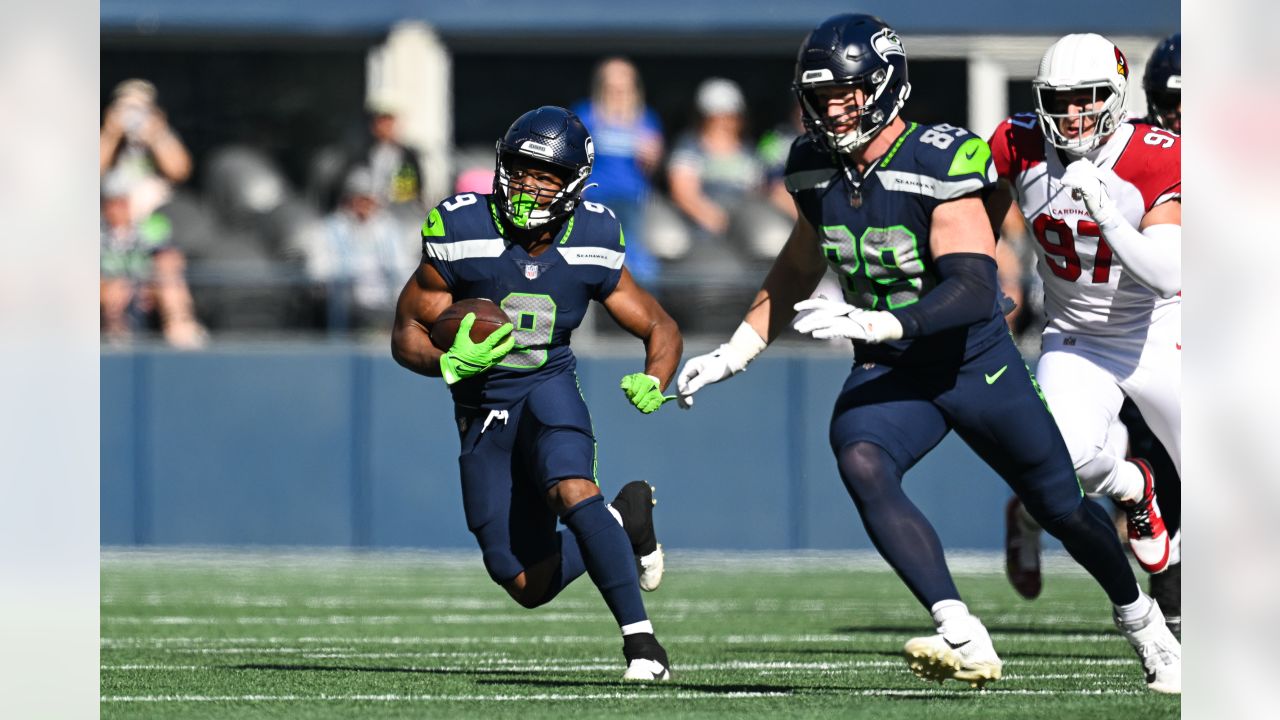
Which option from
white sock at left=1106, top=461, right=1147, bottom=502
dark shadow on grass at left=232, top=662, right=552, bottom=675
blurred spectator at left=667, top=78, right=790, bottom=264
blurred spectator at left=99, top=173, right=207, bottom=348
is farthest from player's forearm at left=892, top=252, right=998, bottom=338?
blurred spectator at left=99, top=173, right=207, bottom=348

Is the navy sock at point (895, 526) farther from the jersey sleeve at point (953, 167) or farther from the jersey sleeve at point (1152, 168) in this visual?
the jersey sleeve at point (1152, 168)

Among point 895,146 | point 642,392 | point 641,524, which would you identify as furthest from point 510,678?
point 895,146

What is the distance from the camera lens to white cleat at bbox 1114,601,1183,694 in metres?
5.38

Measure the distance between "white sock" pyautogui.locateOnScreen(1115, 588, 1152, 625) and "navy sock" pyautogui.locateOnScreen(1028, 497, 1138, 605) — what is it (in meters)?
0.01

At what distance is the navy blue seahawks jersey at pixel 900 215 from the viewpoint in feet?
17.2

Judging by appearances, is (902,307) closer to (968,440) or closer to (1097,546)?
(968,440)

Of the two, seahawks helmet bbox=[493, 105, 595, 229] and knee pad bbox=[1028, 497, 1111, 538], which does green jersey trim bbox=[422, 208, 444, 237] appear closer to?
seahawks helmet bbox=[493, 105, 595, 229]

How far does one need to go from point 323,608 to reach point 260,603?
1.29 ft

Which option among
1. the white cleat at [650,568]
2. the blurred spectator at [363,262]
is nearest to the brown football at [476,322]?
the white cleat at [650,568]

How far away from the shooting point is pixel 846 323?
4.79 metres

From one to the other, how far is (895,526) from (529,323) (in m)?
1.40

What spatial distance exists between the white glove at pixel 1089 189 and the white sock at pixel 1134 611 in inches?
41.0

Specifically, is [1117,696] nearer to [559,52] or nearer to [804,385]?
[804,385]
